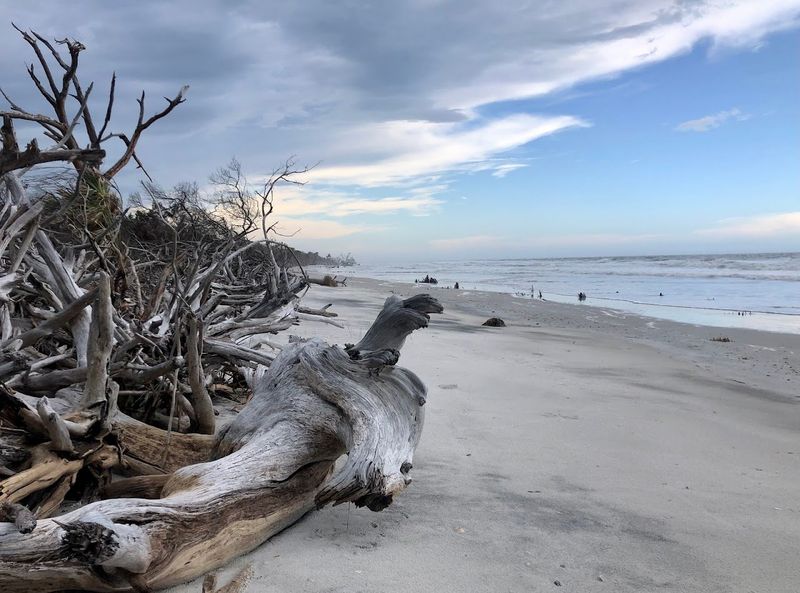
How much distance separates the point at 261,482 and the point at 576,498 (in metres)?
1.79

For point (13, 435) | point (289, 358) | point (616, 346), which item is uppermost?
point (289, 358)

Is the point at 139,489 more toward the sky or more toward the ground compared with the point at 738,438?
more toward the sky

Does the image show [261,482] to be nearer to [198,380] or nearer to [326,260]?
[198,380]

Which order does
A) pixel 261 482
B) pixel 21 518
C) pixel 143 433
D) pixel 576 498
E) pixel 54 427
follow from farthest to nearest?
1. pixel 576 498
2. pixel 143 433
3. pixel 261 482
4. pixel 54 427
5. pixel 21 518

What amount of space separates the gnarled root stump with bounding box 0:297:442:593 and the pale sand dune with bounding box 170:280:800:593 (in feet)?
0.62

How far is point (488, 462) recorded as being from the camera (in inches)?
153

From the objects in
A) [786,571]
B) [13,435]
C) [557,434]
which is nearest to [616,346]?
[557,434]

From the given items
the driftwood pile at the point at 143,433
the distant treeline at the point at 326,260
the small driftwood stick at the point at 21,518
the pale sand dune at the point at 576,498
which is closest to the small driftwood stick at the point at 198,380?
the driftwood pile at the point at 143,433

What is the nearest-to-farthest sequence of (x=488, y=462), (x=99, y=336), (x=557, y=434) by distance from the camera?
(x=99, y=336)
(x=488, y=462)
(x=557, y=434)

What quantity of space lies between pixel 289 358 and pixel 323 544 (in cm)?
102

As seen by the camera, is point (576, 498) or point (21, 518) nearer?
point (21, 518)

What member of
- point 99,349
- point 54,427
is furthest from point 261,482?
point 99,349

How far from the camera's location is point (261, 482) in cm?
247

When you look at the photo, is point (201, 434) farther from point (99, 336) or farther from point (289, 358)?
point (99, 336)
